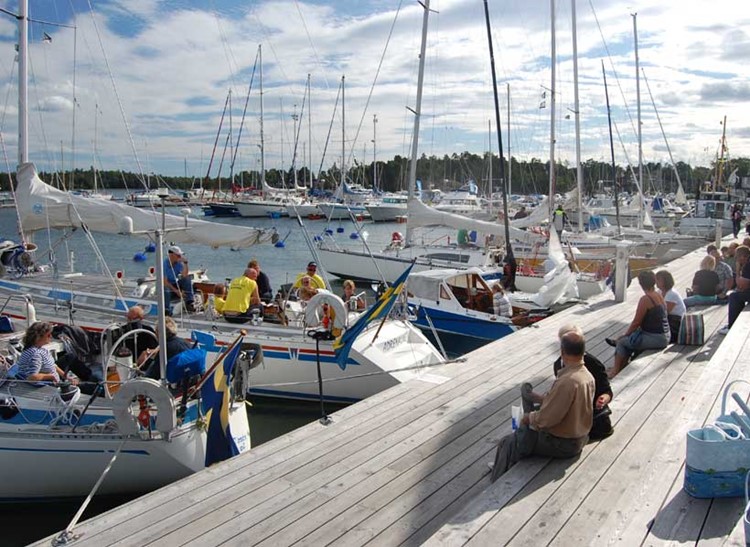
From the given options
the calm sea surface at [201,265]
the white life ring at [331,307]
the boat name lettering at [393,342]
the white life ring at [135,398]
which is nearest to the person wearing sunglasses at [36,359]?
the white life ring at [135,398]

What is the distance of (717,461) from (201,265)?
1256 inches

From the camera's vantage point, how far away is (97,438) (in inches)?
286

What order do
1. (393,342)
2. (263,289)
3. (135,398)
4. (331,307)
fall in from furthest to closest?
(263,289), (393,342), (331,307), (135,398)

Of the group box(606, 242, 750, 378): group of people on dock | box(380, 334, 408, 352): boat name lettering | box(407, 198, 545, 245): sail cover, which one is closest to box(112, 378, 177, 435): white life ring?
box(380, 334, 408, 352): boat name lettering

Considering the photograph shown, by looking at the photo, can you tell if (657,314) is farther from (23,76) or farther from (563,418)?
(23,76)

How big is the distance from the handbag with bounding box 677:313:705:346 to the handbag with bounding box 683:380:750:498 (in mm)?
4560

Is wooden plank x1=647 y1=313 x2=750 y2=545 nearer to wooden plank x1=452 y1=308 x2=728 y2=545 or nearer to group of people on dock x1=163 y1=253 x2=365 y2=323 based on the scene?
wooden plank x1=452 y1=308 x2=728 y2=545

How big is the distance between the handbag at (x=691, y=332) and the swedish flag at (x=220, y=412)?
18.4 feet

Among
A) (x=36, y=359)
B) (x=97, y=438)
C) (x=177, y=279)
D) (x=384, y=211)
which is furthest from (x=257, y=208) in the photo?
(x=97, y=438)

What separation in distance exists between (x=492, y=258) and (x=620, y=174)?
3033 inches

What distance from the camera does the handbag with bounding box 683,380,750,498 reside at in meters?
3.61

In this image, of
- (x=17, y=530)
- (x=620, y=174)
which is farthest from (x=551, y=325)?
(x=620, y=174)

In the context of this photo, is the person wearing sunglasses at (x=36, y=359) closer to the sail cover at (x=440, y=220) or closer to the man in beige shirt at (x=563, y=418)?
the man in beige shirt at (x=563, y=418)

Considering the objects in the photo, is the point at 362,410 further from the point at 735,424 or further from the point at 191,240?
the point at 191,240
